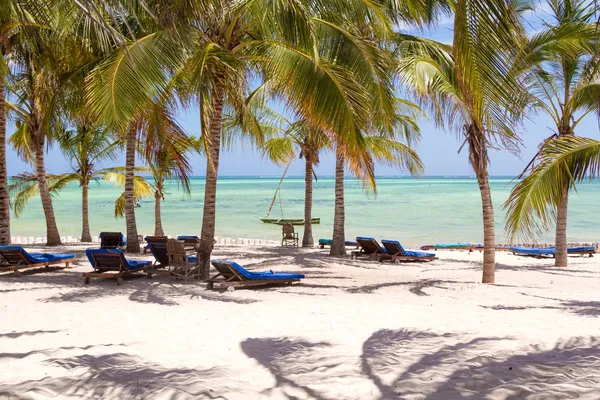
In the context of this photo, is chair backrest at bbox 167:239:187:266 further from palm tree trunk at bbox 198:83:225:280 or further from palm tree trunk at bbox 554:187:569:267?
palm tree trunk at bbox 554:187:569:267

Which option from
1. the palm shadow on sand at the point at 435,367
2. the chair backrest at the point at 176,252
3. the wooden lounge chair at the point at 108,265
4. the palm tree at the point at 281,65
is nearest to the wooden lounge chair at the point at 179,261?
the chair backrest at the point at 176,252

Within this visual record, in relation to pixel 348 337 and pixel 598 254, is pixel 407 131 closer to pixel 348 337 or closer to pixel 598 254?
pixel 598 254

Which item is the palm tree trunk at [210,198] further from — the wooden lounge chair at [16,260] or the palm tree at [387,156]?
the palm tree at [387,156]

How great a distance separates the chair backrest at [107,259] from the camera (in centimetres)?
944

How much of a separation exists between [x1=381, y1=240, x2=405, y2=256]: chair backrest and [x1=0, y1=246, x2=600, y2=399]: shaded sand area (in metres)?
4.71

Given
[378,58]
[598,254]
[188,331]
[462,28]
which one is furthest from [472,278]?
[598,254]

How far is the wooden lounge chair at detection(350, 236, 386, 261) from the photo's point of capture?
1453cm

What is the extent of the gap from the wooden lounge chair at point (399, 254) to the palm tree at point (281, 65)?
576cm

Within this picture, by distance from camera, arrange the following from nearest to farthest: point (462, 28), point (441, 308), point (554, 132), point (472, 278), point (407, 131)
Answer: point (462, 28) → point (441, 308) → point (472, 278) → point (554, 132) → point (407, 131)

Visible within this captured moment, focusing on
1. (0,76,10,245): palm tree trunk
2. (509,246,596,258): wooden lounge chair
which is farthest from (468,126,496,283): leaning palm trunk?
(0,76,10,245): palm tree trunk

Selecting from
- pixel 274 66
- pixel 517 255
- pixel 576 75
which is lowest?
pixel 517 255

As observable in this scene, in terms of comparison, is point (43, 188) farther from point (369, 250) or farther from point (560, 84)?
point (560, 84)

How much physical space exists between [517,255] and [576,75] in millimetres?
6252

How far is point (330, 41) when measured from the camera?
8484 millimetres
